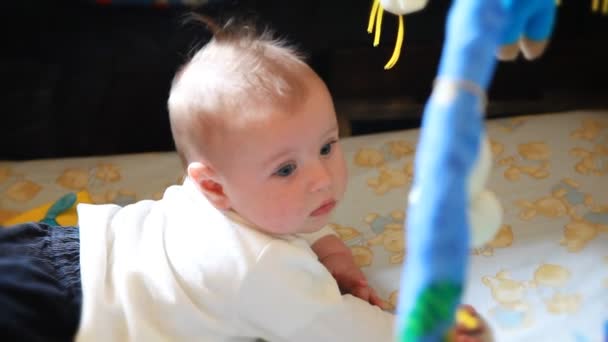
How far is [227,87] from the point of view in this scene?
77 cm

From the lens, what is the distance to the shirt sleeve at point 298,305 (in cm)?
75

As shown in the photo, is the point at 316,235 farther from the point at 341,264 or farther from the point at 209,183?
the point at 209,183

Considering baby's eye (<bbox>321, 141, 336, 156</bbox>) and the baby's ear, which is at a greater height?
baby's eye (<bbox>321, 141, 336, 156</bbox>)

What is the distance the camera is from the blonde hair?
764 mm

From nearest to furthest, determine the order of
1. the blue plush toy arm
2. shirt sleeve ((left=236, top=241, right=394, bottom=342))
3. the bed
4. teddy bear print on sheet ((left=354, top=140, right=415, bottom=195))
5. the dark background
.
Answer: the blue plush toy arm → shirt sleeve ((left=236, top=241, right=394, bottom=342)) → the bed → teddy bear print on sheet ((left=354, top=140, right=415, bottom=195)) → the dark background

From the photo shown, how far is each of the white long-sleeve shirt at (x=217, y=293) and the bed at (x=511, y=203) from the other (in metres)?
0.19

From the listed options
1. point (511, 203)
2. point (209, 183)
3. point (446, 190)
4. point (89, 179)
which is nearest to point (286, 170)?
point (209, 183)

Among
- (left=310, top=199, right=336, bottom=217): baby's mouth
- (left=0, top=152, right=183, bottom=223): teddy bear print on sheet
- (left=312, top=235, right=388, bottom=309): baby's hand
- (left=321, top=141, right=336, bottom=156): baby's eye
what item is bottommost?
(left=0, top=152, right=183, bottom=223): teddy bear print on sheet

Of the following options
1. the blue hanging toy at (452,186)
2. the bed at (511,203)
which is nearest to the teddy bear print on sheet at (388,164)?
the bed at (511,203)

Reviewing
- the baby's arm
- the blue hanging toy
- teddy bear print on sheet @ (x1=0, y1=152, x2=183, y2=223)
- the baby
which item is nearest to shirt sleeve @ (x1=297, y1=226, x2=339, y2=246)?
the baby's arm

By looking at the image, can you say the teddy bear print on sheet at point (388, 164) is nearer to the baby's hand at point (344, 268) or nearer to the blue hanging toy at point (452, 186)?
the baby's hand at point (344, 268)

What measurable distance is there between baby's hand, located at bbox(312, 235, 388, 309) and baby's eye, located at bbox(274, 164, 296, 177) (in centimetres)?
22

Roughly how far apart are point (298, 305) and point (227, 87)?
A: 28 centimetres

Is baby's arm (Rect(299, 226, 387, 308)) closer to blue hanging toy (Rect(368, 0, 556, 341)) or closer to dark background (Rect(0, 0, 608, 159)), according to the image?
blue hanging toy (Rect(368, 0, 556, 341))
